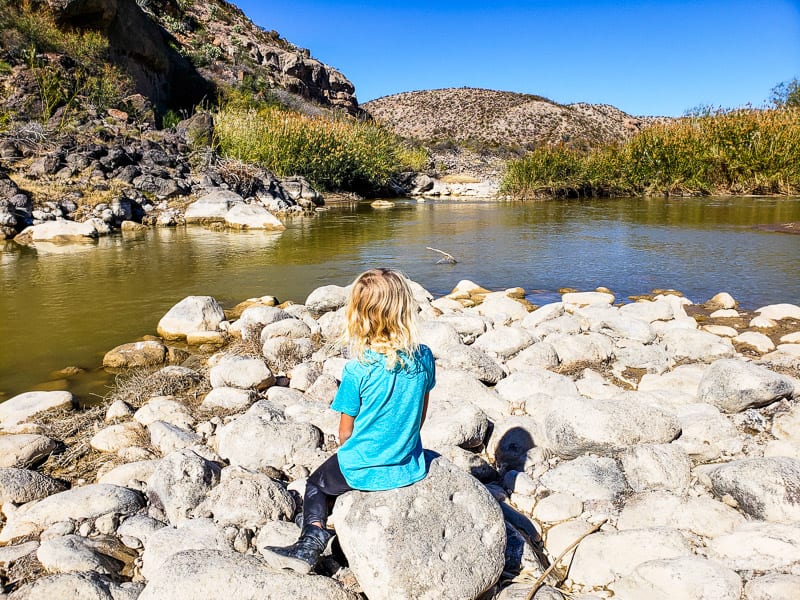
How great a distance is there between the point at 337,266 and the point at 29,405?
637cm

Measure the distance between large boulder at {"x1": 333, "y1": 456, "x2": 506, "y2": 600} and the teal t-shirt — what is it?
6cm

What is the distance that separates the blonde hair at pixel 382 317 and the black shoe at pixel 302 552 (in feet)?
2.62

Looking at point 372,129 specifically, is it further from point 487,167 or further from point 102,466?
A: point 102,466

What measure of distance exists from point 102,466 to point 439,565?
7.72 ft

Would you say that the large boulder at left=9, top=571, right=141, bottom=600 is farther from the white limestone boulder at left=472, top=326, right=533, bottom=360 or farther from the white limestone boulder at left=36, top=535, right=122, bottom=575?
the white limestone boulder at left=472, top=326, right=533, bottom=360

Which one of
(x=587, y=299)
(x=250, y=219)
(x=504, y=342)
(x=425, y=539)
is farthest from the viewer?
(x=250, y=219)

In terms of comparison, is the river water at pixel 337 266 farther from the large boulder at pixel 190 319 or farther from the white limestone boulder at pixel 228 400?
the white limestone boulder at pixel 228 400

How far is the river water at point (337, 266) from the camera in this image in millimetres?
6711

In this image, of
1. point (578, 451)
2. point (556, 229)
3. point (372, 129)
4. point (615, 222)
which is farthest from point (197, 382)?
point (372, 129)

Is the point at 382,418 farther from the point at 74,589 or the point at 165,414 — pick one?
the point at 165,414

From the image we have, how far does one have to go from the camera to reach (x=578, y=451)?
11.1 ft

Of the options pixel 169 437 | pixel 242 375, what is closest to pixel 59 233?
pixel 242 375

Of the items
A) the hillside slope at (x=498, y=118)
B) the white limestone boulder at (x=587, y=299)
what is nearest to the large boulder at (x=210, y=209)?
the white limestone boulder at (x=587, y=299)

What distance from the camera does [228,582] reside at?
2.10 meters
